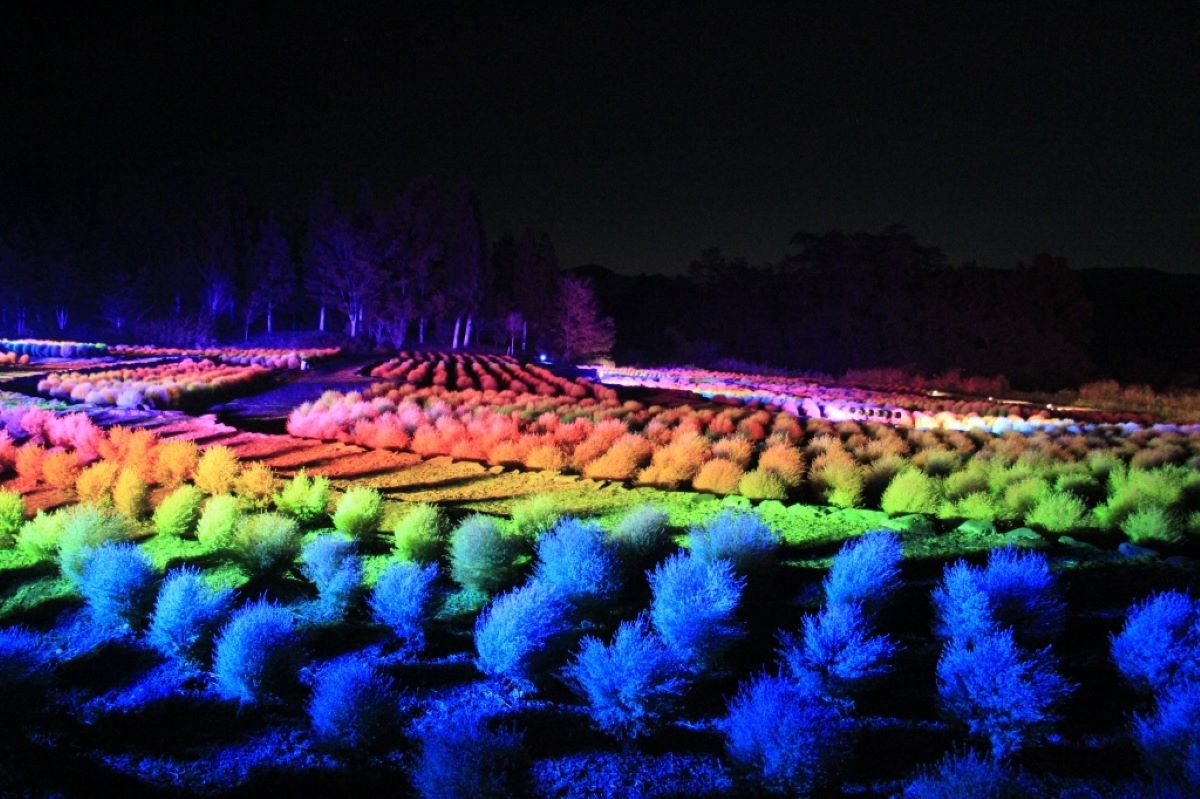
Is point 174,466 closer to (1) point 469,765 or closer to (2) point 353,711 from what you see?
(2) point 353,711

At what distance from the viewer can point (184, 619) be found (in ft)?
19.6

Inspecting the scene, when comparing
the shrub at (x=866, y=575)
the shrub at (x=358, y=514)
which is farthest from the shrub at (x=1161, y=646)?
the shrub at (x=358, y=514)

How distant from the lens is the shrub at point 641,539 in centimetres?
731

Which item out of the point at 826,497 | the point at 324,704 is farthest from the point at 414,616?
the point at 826,497

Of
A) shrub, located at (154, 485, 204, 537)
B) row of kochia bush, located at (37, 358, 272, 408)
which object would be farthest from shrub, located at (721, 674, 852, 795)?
row of kochia bush, located at (37, 358, 272, 408)

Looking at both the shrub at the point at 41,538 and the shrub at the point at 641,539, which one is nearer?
the shrub at the point at 641,539

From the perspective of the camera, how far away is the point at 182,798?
4445mm

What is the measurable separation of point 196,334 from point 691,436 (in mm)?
53608

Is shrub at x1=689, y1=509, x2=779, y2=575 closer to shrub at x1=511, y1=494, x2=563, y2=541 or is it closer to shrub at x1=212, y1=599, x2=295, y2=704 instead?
shrub at x1=511, y1=494, x2=563, y2=541

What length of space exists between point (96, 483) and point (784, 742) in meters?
8.91

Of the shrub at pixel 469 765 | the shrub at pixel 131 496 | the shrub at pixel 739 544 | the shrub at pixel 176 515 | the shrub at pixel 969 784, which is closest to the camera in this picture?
the shrub at pixel 969 784

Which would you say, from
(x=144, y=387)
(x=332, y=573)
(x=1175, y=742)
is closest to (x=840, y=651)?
(x=1175, y=742)

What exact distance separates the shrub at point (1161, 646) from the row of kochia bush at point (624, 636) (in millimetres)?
13

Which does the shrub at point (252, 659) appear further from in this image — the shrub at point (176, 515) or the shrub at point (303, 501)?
the shrub at point (176, 515)
